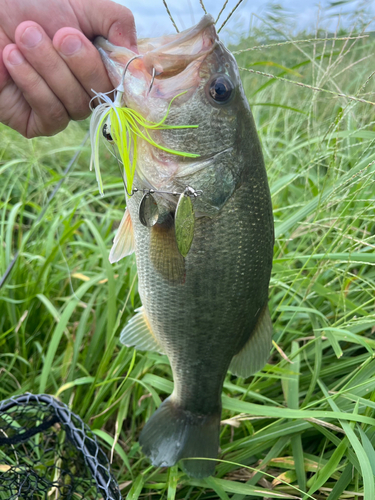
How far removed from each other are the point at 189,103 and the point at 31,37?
54cm

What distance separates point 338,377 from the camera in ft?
7.19

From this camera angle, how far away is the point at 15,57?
1399mm

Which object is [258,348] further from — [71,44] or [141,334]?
[71,44]

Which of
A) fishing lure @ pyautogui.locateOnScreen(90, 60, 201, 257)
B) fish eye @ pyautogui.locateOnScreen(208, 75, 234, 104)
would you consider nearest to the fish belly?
fishing lure @ pyautogui.locateOnScreen(90, 60, 201, 257)

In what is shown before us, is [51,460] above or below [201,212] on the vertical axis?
below

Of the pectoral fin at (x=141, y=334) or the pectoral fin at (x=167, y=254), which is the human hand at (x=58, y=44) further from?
the pectoral fin at (x=141, y=334)

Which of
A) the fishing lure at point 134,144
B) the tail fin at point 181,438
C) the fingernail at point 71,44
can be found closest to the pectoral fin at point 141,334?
the tail fin at point 181,438

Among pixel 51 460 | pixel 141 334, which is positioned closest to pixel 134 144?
pixel 141 334

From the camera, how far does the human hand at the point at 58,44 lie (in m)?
1.35

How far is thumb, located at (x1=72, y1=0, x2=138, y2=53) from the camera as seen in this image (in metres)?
1.40

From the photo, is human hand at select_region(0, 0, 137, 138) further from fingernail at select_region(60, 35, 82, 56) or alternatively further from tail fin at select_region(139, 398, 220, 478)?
tail fin at select_region(139, 398, 220, 478)

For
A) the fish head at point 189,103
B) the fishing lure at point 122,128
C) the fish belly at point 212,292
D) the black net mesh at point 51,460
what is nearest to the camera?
the fishing lure at point 122,128

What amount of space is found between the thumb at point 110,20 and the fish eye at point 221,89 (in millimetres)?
286

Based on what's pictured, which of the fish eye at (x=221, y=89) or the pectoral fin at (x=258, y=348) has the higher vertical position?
the fish eye at (x=221, y=89)
